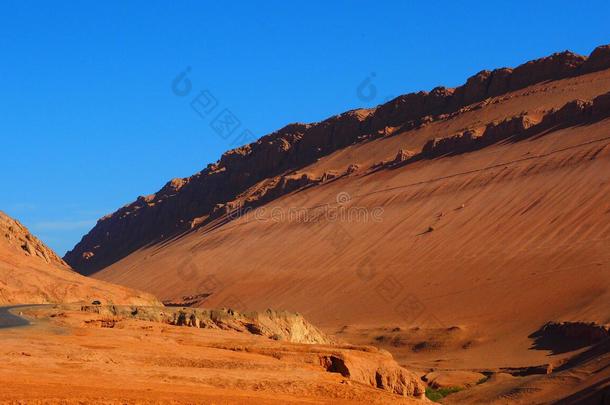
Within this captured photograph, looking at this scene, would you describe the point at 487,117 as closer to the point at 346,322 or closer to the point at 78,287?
the point at 346,322

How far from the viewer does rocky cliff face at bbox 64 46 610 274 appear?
52219 millimetres

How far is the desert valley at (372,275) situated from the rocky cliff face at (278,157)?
0.18m

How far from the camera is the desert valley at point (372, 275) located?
31.5 feet

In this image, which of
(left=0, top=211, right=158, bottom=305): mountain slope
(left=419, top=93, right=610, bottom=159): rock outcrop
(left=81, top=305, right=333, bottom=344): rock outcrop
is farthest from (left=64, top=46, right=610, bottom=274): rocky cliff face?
(left=81, top=305, right=333, bottom=344): rock outcrop

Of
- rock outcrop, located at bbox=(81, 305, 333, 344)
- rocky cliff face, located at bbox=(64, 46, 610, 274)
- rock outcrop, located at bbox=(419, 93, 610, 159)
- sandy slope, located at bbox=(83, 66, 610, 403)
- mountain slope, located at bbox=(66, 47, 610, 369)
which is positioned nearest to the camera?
rock outcrop, located at bbox=(81, 305, 333, 344)

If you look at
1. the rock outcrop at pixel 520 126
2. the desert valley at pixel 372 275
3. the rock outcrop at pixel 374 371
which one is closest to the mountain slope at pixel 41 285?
the desert valley at pixel 372 275

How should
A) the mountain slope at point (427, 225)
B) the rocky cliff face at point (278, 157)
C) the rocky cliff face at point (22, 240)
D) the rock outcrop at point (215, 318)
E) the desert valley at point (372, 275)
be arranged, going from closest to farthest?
the desert valley at point (372, 275) < the rock outcrop at point (215, 318) < the rocky cliff face at point (22, 240) < the mountain slope at point (427, 225) < the rocky cliff face at point (278, 157)

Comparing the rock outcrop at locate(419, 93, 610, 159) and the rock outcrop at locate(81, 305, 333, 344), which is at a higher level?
the rock outcrop at locate(419, 93, 610, 159)

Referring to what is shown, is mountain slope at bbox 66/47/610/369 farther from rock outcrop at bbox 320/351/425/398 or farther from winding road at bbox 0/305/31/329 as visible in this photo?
winding road at bbox 0/305/31/329

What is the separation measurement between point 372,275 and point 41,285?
13.3 metres

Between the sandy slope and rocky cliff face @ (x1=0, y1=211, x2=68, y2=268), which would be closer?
the sandy slope

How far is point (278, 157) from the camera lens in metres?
64.6

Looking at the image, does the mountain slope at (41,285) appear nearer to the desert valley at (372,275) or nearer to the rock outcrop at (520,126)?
the desert valley at (372,275)

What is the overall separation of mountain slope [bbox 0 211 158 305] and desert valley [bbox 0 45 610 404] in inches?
2.5
